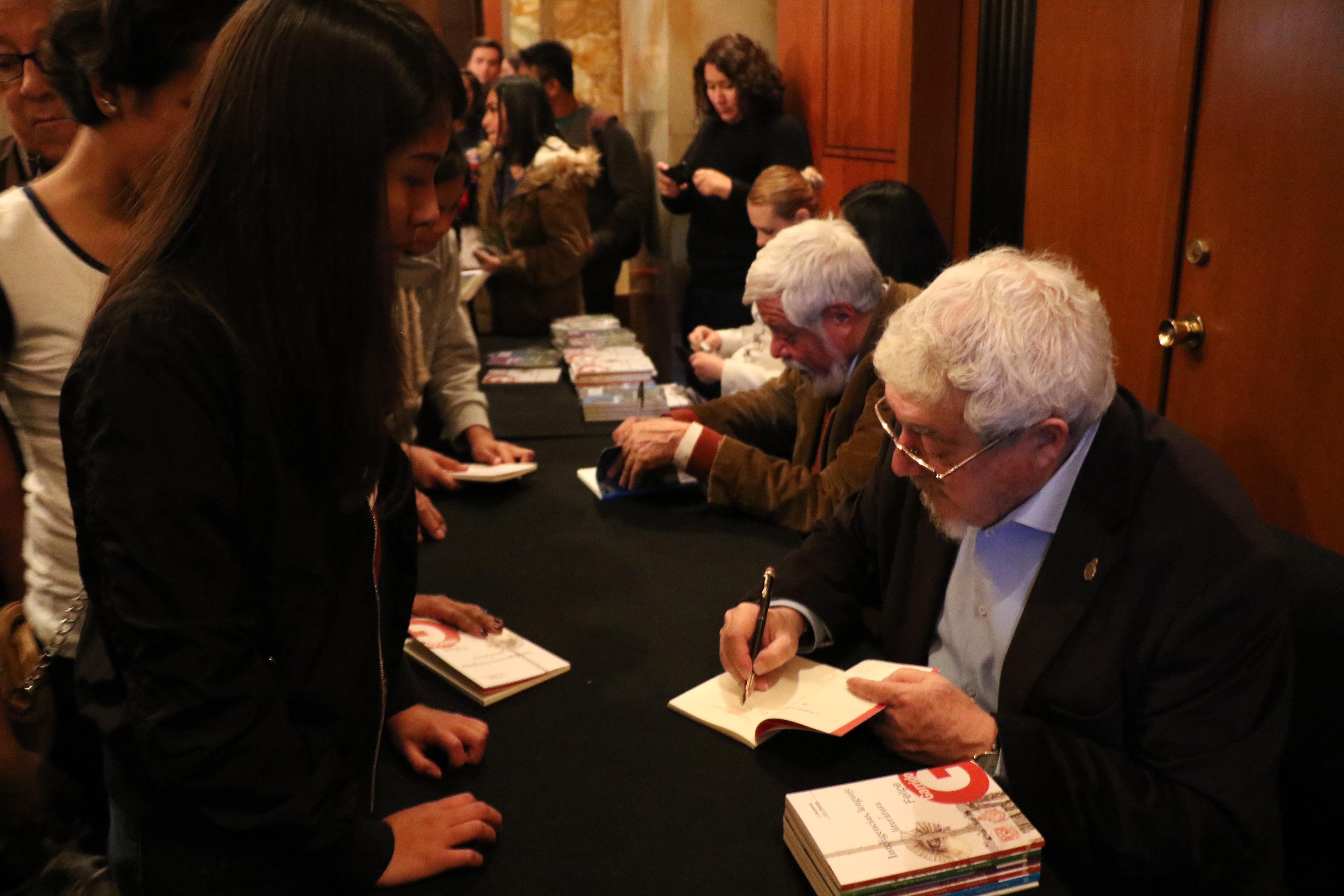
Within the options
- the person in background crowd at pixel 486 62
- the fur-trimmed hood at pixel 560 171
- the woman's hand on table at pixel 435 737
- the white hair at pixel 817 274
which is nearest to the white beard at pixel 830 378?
the white hair at pixel 817 274

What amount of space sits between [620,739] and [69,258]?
1062mm

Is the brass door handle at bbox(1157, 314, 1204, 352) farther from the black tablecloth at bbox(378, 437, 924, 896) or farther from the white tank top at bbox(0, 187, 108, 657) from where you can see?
the white tank top at bbox(0, 187, 108, 657)

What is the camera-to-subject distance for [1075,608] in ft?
4.77

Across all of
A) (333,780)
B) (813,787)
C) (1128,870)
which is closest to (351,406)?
(333,780)

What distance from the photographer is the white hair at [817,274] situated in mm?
2520

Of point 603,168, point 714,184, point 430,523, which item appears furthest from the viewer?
point 603,168

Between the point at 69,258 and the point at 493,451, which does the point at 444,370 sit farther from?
the point at 69,258

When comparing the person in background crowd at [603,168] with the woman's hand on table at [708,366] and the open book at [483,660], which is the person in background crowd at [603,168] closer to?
the woman's hand on table at [708,366]

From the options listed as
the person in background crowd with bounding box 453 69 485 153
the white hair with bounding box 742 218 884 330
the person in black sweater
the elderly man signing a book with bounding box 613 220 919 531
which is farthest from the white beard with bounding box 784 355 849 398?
the person in background crowd with bounding box 453 69 485 153

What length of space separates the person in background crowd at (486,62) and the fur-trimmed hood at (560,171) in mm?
2201

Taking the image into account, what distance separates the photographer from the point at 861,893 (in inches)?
43.4

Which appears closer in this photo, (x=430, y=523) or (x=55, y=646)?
(x=55, y=646)

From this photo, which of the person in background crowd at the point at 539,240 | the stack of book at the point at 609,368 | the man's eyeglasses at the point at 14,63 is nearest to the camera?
the man's eyeglasses at the point at 14,63

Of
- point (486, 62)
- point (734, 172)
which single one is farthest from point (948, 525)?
point (486, 62)
